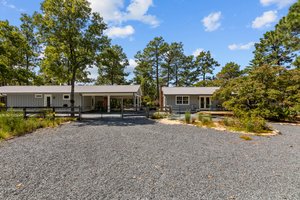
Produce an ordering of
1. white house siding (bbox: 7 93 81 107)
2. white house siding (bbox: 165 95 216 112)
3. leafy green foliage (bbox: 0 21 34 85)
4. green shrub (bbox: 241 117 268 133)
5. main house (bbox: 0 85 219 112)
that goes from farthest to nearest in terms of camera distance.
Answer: white house siding (bbox: 165 95 216 112) < white house siding (bbox: 7 93 81 107) < main house (bbox: 0 85 219 112) < leafy green foliage (bbox: 0 21 34 85) < green shrub (bbox: 241 117 268 133)

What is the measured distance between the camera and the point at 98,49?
17703 millimetres

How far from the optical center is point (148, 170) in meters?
4.72

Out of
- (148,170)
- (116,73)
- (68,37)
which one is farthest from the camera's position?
(116,73)

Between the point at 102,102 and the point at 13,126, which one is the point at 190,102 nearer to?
the point at 102,102

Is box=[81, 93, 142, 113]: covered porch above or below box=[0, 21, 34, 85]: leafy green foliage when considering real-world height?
below

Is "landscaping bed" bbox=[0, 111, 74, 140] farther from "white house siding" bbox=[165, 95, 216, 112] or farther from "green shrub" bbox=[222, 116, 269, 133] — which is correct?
"white house siding" bbox=[165, 95, 216, 112]

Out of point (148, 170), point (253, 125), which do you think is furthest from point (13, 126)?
point (253, 125)

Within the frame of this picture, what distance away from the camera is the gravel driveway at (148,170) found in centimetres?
360

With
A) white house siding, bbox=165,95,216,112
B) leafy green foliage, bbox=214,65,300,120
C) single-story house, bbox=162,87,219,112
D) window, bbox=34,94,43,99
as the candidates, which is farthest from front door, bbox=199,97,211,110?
window, bbox=34,94,43,99

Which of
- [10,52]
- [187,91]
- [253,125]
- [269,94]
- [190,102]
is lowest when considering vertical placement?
[253,125]

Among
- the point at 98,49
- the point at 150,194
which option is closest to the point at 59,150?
the point at 150,194

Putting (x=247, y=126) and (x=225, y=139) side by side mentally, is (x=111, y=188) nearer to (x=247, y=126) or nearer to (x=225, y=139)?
(x=225, y=139)

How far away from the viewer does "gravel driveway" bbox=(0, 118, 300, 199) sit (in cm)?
360

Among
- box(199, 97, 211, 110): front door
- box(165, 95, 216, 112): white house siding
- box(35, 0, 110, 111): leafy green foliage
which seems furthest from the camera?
box(199, 97, 211, 110): front door
